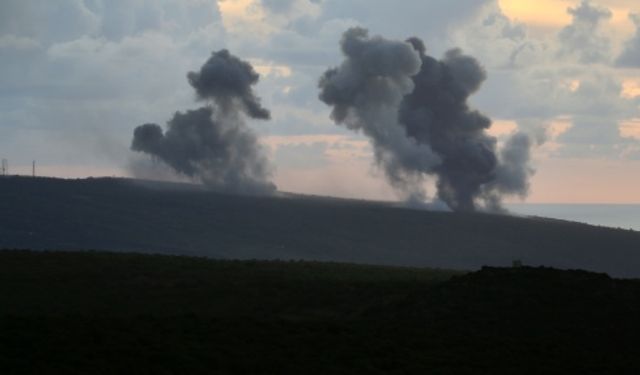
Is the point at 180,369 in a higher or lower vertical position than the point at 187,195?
lower

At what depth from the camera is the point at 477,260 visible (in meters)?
144

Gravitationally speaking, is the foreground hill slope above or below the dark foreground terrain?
above

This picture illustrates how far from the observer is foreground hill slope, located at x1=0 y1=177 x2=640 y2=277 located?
472 ft

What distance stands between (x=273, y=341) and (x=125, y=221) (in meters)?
120

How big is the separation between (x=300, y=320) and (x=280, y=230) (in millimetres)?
109490

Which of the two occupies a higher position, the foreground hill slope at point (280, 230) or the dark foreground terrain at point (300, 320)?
the foreground hill slope at point (280, 230)

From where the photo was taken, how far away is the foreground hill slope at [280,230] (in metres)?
144

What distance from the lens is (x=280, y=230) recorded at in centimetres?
16062

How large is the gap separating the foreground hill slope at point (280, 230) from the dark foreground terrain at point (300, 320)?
6985 centimetres

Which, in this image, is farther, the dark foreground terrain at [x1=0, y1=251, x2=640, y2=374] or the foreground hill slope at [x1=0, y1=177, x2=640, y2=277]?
the foreground hill slope at [x1=0, y1=177, x2=640, y2=277]

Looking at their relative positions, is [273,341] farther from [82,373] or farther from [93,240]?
[93,240]

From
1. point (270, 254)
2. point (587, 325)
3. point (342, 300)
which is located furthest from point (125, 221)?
point (587, 325)

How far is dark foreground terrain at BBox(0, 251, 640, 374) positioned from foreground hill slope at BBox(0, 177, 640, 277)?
69.9m

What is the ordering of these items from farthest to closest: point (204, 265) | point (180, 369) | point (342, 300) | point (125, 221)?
point (125, 221) → point (204, 265) → point (342, 300) → point (180, 369)
